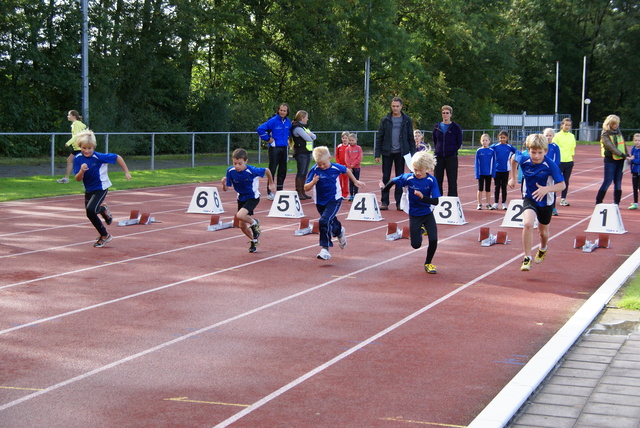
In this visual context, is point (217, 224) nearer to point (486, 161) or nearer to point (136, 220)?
point (136, 220)

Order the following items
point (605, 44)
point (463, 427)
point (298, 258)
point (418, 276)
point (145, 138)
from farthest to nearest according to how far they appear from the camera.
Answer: point (605, 44) → point (145, 138) → point (298, 258) → point (418, 276) → point (463, 427)

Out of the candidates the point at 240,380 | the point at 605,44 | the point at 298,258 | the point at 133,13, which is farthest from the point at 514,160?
the point at 605,44

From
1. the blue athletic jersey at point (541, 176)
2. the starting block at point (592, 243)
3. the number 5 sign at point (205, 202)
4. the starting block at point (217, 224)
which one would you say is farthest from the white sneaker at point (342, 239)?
the number 5 sign at point (205, 202)

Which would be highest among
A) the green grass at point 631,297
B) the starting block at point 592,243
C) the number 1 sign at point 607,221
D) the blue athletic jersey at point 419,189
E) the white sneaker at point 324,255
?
the blue athletic jersey at point 419,189

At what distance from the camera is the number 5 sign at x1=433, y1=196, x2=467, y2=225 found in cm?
1510

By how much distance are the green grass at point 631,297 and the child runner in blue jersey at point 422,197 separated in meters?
2.30

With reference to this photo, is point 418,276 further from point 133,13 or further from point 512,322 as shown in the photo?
point 133,13

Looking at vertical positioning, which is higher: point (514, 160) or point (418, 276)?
point (514, 160)

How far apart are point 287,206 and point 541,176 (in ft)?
22.0

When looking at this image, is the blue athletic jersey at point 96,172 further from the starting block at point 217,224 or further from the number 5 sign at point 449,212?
the number 5 sign at point 449,212

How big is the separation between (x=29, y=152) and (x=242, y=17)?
16397mm

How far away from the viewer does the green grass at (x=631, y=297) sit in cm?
802

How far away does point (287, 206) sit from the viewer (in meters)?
16.0

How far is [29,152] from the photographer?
25.0m
